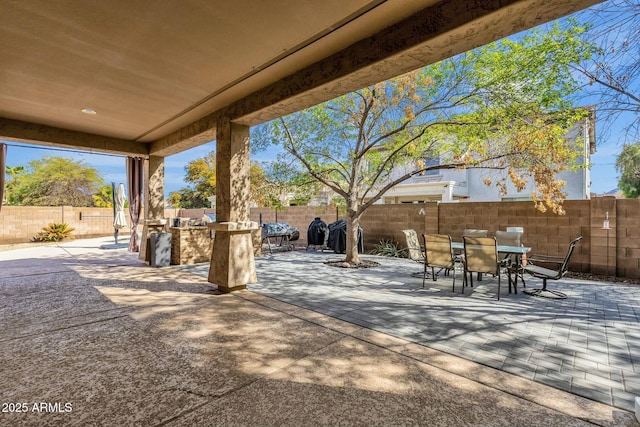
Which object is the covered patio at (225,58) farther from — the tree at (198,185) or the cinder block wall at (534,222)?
the tree at (198,185)

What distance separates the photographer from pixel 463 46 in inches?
102

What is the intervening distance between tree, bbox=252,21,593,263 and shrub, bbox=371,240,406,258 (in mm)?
1822

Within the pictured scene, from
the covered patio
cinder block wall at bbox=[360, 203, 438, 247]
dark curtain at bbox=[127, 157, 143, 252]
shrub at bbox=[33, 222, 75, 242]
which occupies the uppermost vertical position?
the covered patio

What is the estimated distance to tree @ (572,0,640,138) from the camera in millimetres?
2246

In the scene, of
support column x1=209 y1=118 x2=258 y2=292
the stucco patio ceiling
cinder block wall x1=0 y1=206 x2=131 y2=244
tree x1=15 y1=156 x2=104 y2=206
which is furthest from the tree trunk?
tree x1=15 y1=156 x2=104 y2=206

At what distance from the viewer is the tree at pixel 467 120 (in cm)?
457

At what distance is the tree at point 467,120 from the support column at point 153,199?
2.51 m

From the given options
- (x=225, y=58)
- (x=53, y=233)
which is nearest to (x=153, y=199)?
(x=225, y=58)

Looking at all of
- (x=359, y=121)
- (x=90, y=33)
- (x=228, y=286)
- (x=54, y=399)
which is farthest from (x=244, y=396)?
(x=359, y=121)

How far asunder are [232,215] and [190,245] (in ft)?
9.75

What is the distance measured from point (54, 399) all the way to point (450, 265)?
4582 millimetres

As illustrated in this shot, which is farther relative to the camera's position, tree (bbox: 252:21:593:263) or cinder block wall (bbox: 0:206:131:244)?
cinder block wall (bbox: 0:206:131:244)

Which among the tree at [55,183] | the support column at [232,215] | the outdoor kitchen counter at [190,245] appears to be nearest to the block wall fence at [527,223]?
the outdoor kitchen counter at [190,245]

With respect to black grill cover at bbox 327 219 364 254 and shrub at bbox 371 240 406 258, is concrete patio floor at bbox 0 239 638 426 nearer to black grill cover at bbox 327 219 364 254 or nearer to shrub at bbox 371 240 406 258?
shrub at bbox 371 240 406 258
